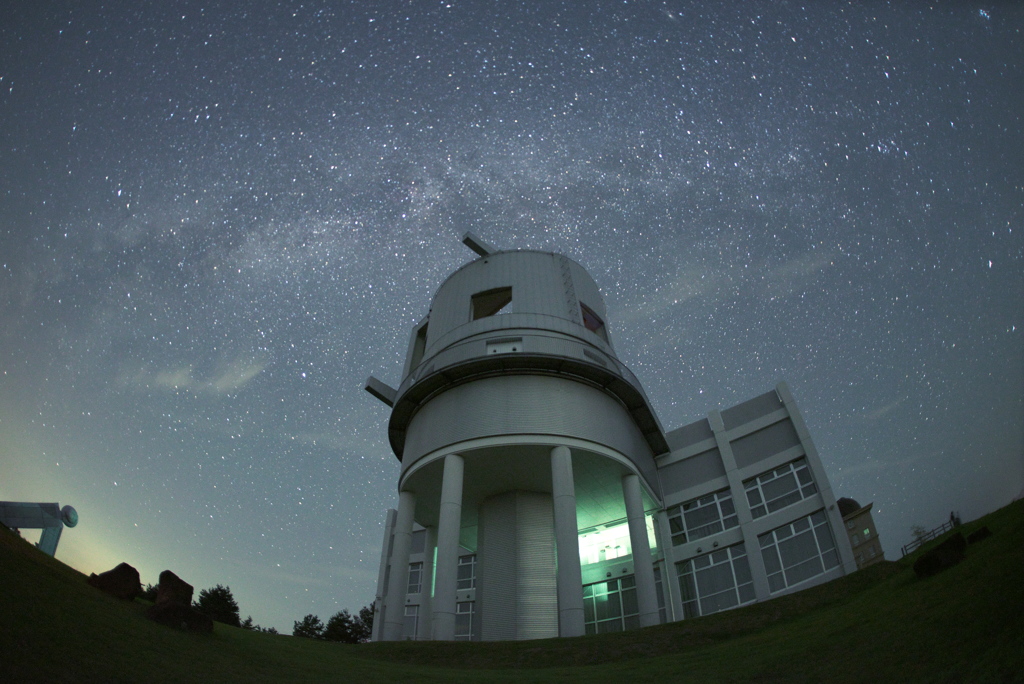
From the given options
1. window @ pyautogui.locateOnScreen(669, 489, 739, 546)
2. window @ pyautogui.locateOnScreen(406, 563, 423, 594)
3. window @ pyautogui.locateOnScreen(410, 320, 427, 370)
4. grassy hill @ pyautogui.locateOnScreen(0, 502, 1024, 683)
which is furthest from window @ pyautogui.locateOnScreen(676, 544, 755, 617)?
window @ pyautogui.locateOnScreen(410, 320, 427, 370)

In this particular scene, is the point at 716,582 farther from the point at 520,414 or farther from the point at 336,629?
→ the point at 336,629

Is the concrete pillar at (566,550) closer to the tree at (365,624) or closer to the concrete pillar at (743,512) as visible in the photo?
the concrete pillar at (743,512)

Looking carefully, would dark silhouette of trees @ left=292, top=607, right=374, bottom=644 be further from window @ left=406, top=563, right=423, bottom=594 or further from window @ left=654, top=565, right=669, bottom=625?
window @ left=654, top=565, right=669, bottom=625

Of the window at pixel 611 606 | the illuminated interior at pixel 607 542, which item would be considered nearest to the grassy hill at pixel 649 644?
the window at pixel 611 606

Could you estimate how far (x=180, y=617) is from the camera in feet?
39.4

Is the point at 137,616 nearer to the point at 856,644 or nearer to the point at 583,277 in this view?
the point at 856,644

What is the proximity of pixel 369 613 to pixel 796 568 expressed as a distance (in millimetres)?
51349

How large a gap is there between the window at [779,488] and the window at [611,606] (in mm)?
7184

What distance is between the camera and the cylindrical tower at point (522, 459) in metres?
22.8

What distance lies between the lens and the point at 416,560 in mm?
35812

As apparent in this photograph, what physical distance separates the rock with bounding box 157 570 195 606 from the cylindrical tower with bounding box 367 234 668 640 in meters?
9.46

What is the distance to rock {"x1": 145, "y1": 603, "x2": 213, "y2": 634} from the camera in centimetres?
1173

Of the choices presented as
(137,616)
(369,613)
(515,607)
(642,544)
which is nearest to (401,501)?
(515,607)

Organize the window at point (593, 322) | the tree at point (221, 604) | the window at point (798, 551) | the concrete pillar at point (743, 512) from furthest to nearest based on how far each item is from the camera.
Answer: the tree at point (221, 604) < the window at point (593, 322) < the concrete pillar at point (743, 512) < the window at point (798, 551)
